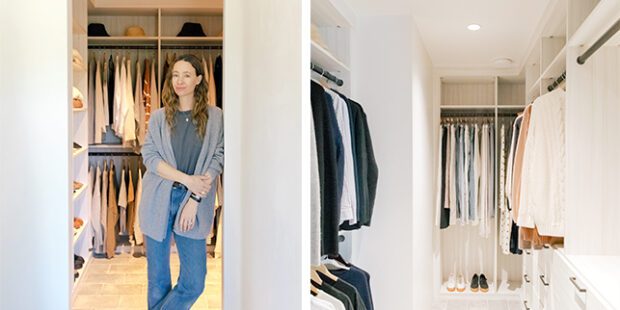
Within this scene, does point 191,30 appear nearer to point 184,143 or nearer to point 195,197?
point 184,143

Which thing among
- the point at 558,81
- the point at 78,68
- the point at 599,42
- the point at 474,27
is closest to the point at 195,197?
the point at 599,42

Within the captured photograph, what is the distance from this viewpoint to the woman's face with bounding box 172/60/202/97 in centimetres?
222

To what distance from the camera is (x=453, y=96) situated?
579 cm

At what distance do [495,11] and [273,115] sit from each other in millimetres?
1910

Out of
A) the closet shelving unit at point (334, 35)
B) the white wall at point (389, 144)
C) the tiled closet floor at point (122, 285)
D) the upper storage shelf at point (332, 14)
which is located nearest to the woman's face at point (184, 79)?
the closet shelving unit at point (334, 35)

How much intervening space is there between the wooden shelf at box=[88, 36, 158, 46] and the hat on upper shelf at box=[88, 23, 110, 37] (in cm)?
4

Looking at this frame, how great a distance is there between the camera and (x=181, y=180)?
2189mm

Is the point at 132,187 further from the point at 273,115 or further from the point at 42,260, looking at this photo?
the point at 273,115

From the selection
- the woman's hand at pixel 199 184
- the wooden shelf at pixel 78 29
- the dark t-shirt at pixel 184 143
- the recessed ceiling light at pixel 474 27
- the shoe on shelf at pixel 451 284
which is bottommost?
the shoe on shelf at pixel 451 284

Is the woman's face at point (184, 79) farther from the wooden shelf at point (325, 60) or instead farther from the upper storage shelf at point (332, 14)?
the upper storage shelf at point (332, 14)

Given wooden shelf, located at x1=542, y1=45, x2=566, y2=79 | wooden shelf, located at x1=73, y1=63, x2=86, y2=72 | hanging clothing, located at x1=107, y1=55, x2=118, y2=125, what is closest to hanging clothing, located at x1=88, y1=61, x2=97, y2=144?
hanging clothing, located at x1=107, y1=55, x2=118, y2=125

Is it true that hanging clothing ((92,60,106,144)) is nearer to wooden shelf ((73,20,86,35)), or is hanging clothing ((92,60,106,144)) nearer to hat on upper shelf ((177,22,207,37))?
wooden shelf ((73,20,86,35))

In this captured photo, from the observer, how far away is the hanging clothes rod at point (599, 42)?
1.96m

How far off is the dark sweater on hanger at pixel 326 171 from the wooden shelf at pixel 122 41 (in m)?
3.44
